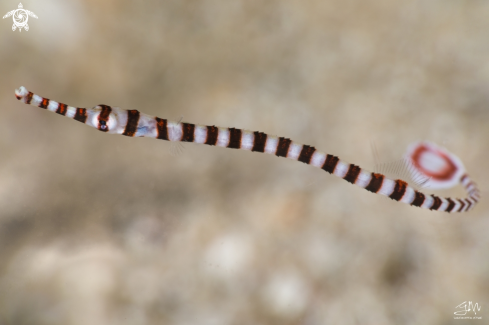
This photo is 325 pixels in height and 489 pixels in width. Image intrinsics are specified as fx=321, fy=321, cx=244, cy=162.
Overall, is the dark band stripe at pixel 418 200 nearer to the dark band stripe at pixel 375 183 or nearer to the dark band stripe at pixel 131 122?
the dark band stripe at pixel 375 183

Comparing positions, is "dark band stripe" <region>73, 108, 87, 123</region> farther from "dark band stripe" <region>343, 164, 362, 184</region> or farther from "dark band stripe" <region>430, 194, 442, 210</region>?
"dark band stripe" <region>430, 194, 442, 210</region>

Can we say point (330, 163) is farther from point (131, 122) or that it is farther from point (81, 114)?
point (81, 114)

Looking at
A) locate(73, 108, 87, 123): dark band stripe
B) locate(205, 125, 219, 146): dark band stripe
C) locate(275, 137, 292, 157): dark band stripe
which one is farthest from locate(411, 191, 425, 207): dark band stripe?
locate(73, 108, 87, 123): dark band stripe

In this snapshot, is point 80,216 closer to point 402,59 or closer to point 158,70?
point 158,70

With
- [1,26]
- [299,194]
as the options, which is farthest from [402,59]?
[1,26]

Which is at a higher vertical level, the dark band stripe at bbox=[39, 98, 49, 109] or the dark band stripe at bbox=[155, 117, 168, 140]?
the dark band stripe at bbox=[155, 117, 168, 140]

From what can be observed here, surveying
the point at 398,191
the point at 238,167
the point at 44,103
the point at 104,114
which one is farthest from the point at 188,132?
the point at 398,191

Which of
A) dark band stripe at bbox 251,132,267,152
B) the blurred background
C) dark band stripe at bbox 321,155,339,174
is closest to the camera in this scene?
the blurred background
